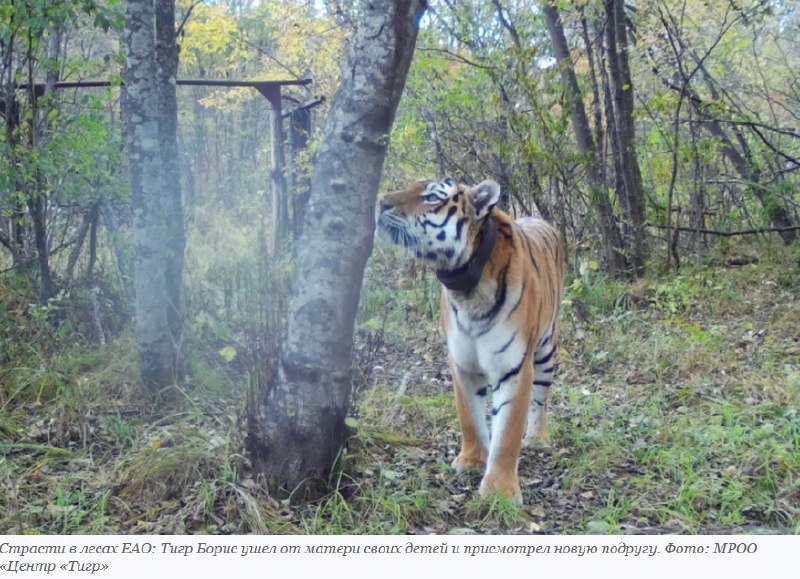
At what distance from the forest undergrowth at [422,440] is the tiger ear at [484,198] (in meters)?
0.84

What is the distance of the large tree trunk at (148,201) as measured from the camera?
4953mm

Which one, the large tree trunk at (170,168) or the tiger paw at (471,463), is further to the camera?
the large tree trunk at (170,168)

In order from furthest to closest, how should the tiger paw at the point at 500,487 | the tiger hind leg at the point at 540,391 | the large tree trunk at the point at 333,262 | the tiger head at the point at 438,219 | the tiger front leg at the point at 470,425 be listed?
the tiger hind leg at the point at 540,391
the tiger front leg at the point at 470,425
the tiger head at the point at 438,219
the tiger paw at the point at 500,487
the large tree trunk at the point at 333,262

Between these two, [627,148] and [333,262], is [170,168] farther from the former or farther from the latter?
[627,148]

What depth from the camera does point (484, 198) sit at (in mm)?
3855

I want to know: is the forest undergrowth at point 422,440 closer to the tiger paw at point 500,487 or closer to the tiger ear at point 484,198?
the tiger paw at point 500,487

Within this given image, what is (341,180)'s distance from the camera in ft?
11.1

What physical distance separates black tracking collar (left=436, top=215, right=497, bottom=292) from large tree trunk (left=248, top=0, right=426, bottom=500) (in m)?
0.53

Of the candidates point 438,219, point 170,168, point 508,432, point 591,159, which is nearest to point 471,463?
point 508,432

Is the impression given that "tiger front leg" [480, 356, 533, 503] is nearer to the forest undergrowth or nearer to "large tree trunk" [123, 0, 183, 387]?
the forest undergrowth

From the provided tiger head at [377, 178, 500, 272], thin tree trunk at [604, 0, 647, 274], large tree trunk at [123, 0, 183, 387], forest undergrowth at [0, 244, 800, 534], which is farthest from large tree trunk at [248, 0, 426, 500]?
thin tree trunk at [604, 0, 647, 274]

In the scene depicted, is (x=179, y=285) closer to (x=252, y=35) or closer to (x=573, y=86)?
(x=573, y=86)

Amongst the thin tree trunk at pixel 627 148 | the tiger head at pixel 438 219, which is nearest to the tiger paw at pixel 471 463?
the tiger head at pixel 438 219

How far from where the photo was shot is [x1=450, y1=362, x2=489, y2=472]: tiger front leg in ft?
13.5
